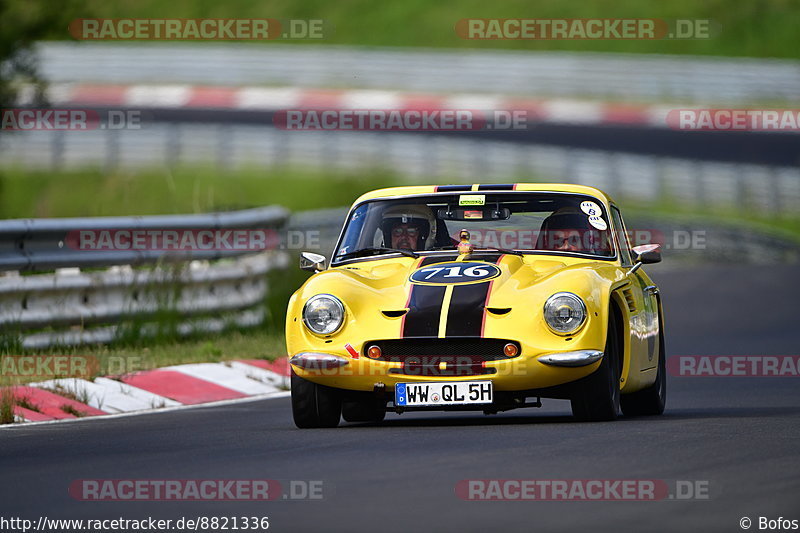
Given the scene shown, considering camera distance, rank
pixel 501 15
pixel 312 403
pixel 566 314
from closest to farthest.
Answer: pixel 566 314, pixel 312 403, pixel 501 15

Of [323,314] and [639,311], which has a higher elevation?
[323,314]

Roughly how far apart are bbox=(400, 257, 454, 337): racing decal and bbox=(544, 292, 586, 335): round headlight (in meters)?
0.61

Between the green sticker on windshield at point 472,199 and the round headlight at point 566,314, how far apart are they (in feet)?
4.67

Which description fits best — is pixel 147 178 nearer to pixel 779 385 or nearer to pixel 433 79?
pixel 433 79

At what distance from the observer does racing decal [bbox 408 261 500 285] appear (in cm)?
983

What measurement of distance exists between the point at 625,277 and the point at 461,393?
159cm

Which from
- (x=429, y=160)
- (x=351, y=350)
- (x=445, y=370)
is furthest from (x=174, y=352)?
(x=429, y=160)

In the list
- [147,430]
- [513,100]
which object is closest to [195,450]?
[147,430]

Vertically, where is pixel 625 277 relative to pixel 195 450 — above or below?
above

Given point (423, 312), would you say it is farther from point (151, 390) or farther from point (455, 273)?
point (151, 390)

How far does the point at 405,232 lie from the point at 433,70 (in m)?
33.2

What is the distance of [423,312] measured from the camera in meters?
9.62

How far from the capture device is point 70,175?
110ft

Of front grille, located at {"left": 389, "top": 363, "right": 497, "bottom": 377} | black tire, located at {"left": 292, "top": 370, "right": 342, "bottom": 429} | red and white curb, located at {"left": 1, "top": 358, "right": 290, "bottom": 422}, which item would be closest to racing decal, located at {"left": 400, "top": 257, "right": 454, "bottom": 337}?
front grille, located at {"left": 389, "top": 363, "right": 497, "bottom": 377}
